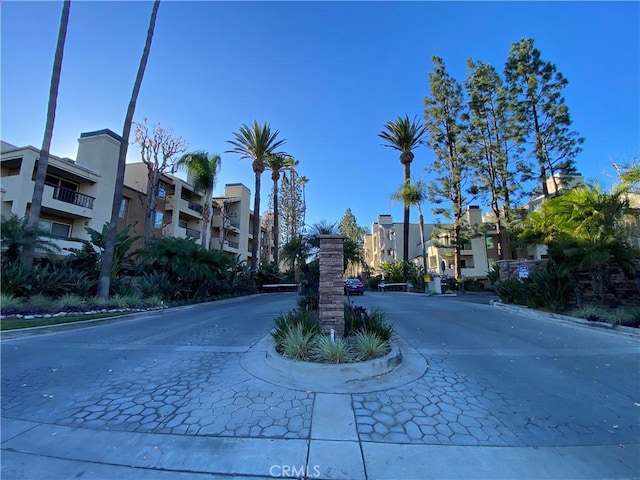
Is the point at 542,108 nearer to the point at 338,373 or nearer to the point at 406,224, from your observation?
the point at 406,224

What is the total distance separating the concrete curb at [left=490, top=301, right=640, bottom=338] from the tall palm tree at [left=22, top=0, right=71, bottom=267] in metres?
18.4

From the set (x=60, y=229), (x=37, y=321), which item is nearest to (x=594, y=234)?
(x=37, y=321)

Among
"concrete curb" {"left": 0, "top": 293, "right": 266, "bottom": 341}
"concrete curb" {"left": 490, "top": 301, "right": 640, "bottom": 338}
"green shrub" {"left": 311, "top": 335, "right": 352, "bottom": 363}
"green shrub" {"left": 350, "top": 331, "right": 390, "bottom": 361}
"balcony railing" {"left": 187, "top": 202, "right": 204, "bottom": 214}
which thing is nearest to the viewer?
"green shrub" {"left": 311, "top": 335, "right": 352, "bottom": 363}

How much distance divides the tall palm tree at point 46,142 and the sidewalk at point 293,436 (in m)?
10.5

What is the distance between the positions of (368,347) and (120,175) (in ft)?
45.2

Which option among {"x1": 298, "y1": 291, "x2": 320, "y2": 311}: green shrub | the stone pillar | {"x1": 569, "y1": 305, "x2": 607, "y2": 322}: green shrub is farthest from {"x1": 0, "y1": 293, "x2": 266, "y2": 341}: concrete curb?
{"x1": 569, "y1": 305, "x2": 607, "y2": 322}: green shrub

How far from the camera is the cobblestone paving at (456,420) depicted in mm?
2980

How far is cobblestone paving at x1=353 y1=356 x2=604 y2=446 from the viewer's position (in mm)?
2980

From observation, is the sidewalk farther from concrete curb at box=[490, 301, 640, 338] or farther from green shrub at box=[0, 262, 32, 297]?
green shrub at box=[0, 262, 32, 297]

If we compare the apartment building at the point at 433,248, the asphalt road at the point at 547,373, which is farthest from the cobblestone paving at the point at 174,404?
the apartment building at the point at 433,248

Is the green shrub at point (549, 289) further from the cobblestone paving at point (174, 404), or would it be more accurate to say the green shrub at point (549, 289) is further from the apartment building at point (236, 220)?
the apartment building at point (236, 220)

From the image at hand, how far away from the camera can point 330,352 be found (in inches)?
185

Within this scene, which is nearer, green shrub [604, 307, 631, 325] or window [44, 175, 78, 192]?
green shrub [604, 307, 631, 325]

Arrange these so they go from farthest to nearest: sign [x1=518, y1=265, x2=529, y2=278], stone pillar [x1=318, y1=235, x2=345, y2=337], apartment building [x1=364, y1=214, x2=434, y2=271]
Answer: apartment building [x1=364, y1=214, x2=434, y2=271], sign [x1=518, y1=265, x2=529, y2=278], stone pillar [x1=318, y1=235, x2=345, y2=337]
